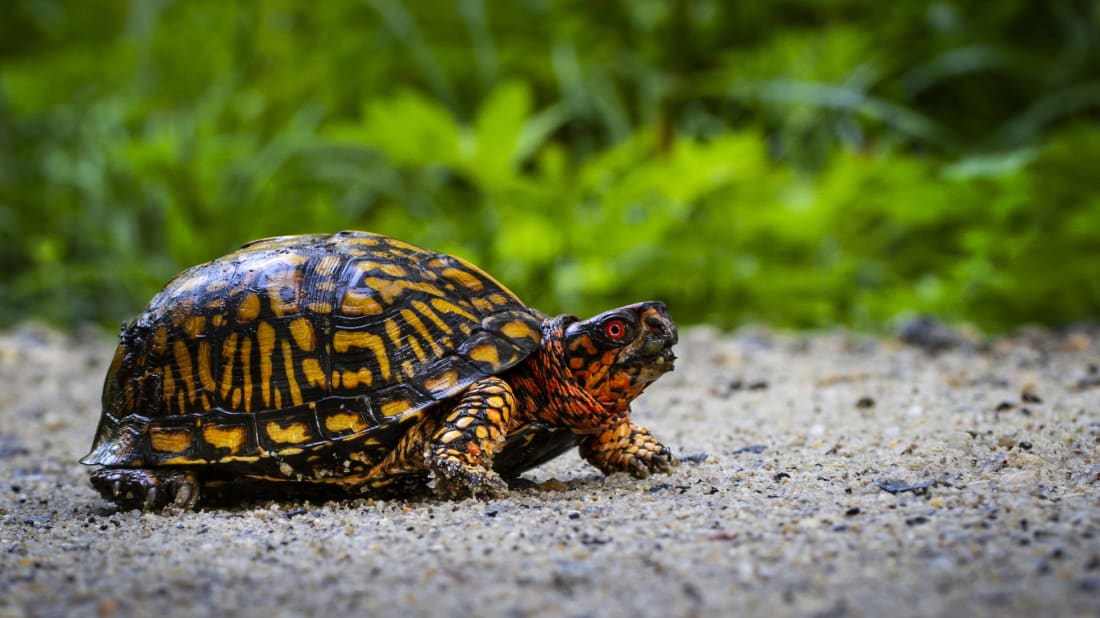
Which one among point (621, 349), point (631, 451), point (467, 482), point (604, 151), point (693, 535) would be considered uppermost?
point (604, 151)

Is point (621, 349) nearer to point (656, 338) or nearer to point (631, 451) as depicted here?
point (656, 338)

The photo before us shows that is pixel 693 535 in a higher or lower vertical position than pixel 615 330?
lower

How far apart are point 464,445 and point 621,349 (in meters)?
0.41

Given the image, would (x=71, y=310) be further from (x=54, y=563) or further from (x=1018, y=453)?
(x=1018, y=453)

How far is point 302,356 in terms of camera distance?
2281 mm

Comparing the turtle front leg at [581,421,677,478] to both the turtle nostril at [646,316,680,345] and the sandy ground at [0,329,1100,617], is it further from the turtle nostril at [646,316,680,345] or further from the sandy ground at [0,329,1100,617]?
the turtle nostril at [646,316,680,345]

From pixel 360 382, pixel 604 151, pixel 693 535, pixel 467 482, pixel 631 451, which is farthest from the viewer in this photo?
pixel 604 151

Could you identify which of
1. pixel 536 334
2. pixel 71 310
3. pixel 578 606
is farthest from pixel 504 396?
pixel 71 310

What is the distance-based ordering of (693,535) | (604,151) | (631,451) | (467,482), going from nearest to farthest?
(693,535)
(467,482)
(631,451)
(604,151)

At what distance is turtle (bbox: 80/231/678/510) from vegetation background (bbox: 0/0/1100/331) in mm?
2372

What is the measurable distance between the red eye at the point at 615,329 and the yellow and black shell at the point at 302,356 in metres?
0.21

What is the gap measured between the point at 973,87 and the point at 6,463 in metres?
6.55

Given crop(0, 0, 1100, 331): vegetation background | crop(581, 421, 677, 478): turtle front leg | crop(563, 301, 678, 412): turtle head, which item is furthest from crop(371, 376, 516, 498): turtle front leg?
crop(0, 0, 1100, 331): vegetation background

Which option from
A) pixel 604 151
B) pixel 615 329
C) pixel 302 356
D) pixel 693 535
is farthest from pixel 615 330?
pixel 604 151
